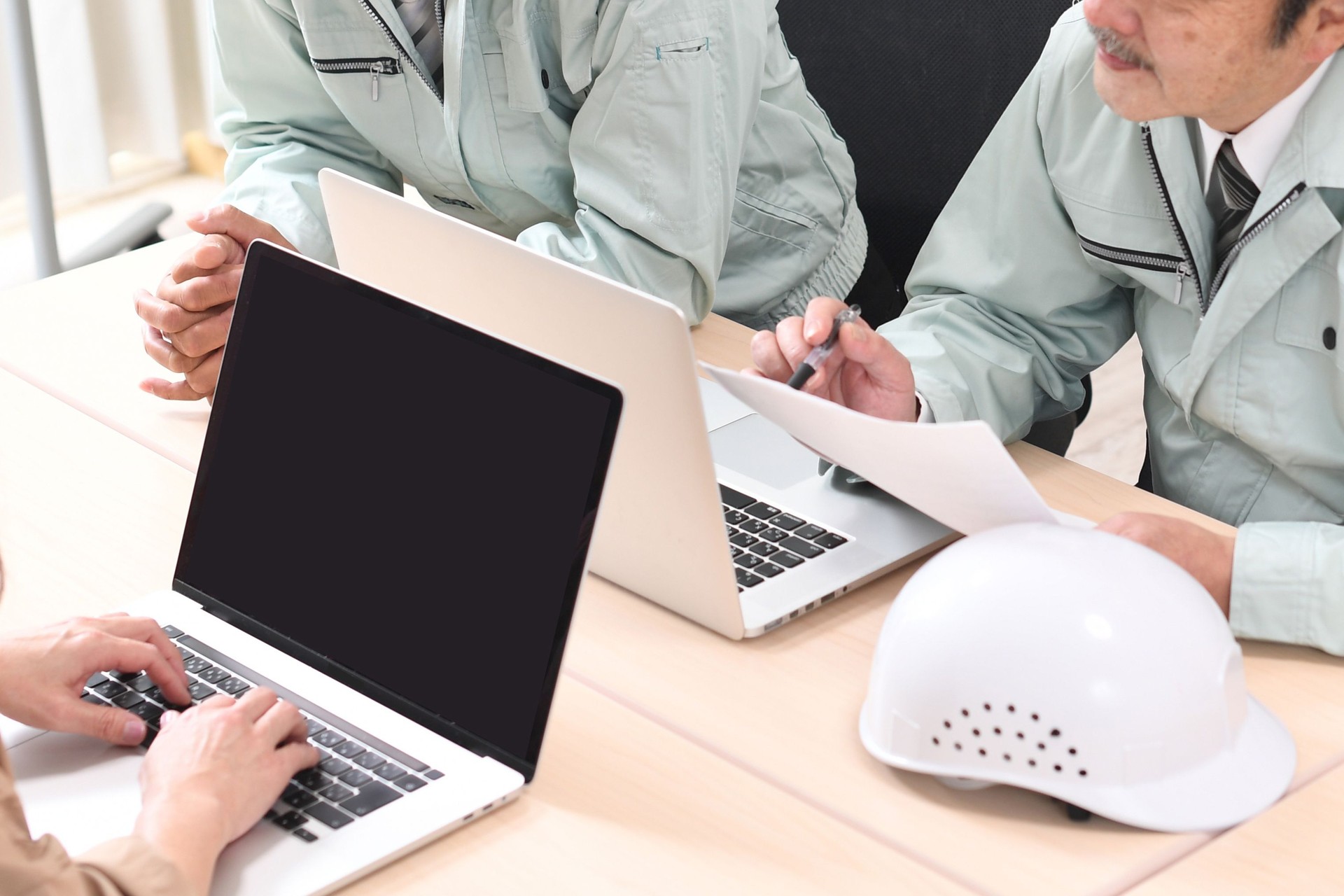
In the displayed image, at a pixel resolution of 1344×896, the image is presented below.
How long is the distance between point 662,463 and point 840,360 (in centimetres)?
27

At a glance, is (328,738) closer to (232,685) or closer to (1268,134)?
(232,685)

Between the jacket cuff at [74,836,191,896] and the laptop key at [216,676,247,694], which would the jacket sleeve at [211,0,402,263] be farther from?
the jacket cuff at [74,836,191,896]

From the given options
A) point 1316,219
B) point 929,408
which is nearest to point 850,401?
point 929,408

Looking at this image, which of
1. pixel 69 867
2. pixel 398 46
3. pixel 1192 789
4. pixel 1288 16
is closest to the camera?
pixel 69 867

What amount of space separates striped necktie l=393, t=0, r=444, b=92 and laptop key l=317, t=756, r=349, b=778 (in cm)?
84

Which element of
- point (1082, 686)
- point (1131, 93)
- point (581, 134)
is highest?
point (1131, 93)

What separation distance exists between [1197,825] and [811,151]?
3.17 ft

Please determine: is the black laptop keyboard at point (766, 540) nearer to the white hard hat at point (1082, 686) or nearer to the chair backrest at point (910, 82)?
the white hard hat at point (1082, 686)

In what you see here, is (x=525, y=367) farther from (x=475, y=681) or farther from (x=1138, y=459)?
(x=1138, y=459)

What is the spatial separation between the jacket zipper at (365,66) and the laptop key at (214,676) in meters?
0.75

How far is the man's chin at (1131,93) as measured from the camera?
1093 mm

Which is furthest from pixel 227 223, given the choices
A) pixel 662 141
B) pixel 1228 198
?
pixel 1228 198

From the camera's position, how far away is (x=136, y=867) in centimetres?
73

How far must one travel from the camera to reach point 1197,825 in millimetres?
815
